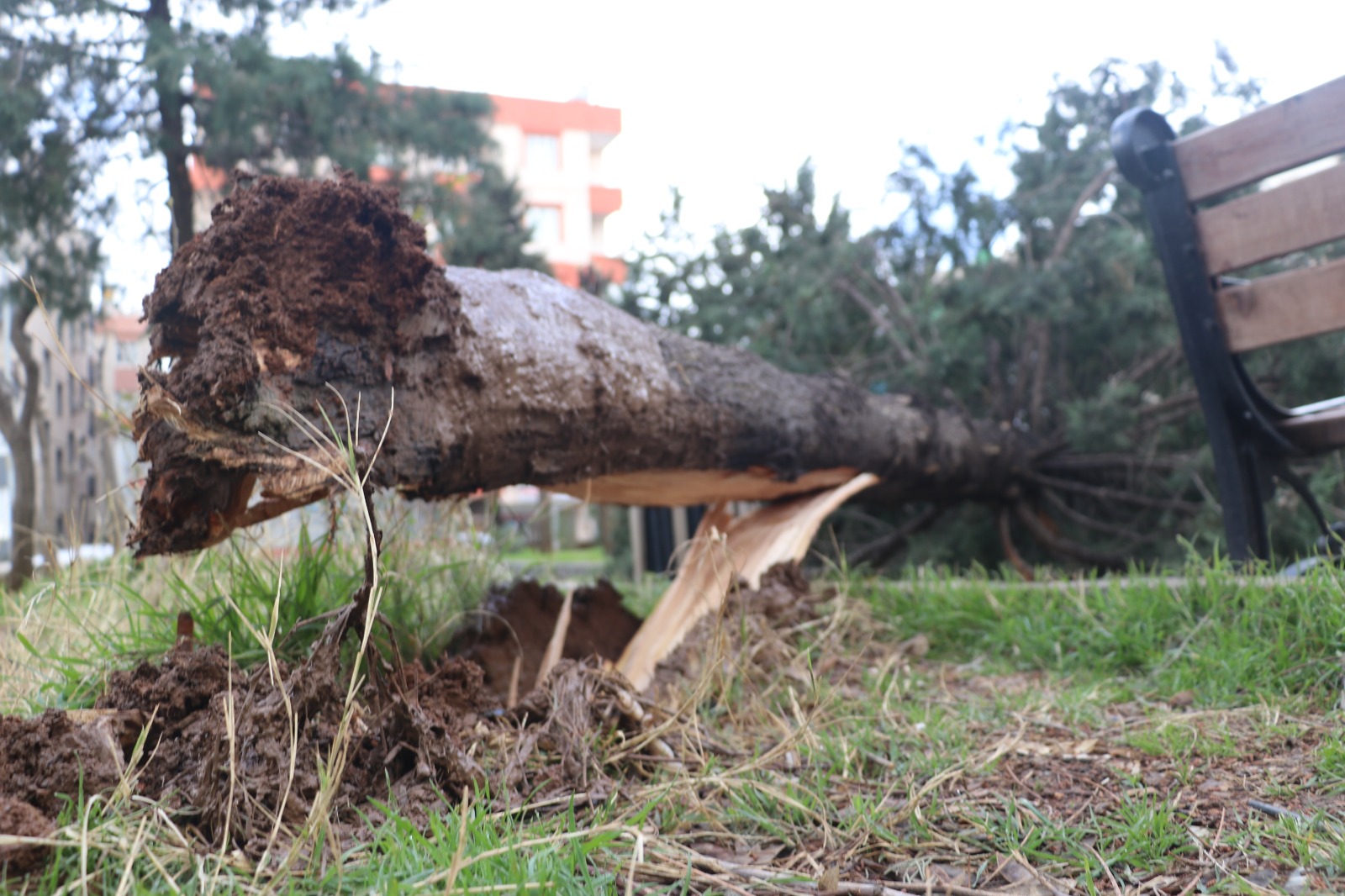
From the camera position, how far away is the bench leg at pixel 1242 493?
277 centimetres

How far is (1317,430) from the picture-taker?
2.73 metres

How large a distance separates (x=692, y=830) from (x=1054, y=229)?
393cm

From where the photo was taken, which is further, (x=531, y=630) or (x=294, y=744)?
(x=531, y=630)

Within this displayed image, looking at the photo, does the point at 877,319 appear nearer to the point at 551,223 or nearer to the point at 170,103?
the point at 170,103

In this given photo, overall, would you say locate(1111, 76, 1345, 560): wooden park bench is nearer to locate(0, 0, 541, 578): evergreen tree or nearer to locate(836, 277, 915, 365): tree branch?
locate(836, 277, 915, 365): tree branch

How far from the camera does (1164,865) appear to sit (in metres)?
1.30

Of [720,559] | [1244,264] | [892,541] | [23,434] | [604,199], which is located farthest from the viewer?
[604,199]

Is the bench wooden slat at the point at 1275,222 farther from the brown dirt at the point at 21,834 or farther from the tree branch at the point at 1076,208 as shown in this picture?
the brown dirt at the point at 21,834

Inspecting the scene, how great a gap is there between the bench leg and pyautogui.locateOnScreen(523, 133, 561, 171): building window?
86.9ft

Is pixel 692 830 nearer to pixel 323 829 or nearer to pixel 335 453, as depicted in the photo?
pixel 323 829

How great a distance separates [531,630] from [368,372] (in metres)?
1.22

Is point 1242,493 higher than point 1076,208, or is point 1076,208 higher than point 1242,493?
point 1076,208

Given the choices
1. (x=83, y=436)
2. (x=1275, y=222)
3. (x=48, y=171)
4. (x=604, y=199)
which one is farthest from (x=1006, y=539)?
(x=604, y=199)

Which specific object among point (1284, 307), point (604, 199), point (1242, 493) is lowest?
point (1242, 493)
